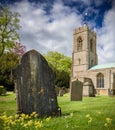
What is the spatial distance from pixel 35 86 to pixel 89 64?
130ft

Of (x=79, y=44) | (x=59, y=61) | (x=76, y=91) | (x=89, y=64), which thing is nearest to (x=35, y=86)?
(x=76, y=91)

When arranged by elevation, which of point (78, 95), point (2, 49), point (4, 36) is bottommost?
point (78, 95)

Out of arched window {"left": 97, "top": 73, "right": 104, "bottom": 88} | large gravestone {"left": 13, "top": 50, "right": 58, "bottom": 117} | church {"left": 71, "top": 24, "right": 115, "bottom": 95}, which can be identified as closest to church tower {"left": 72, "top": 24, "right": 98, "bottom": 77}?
church {"left": 71, "top": 24, "right": 115, "bottom": 95}

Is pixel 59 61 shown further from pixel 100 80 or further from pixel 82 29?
pixel 100 80

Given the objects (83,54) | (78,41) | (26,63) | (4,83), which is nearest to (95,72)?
(83,54)

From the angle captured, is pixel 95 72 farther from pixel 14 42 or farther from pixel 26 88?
pixel 26 88

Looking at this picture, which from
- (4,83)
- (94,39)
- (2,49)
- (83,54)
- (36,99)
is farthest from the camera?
(94,39)

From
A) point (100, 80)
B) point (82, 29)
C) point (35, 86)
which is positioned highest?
point (82, 29)

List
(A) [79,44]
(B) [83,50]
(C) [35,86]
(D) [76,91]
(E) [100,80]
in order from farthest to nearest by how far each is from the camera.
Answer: (A) [79,44] → (B) [83,50] → (E) [100,80] → (D) [76,91] → (C) [35,86]

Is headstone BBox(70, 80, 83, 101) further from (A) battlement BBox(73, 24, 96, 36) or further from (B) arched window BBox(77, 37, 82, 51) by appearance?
(A) battlement BBox(73, 24, 96, 36)

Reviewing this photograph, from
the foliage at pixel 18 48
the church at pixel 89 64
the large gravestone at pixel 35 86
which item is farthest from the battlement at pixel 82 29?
the large gravestone at pixel 35 86

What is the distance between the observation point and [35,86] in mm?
5812

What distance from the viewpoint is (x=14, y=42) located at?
82.9 ft

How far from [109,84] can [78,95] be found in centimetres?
2503
